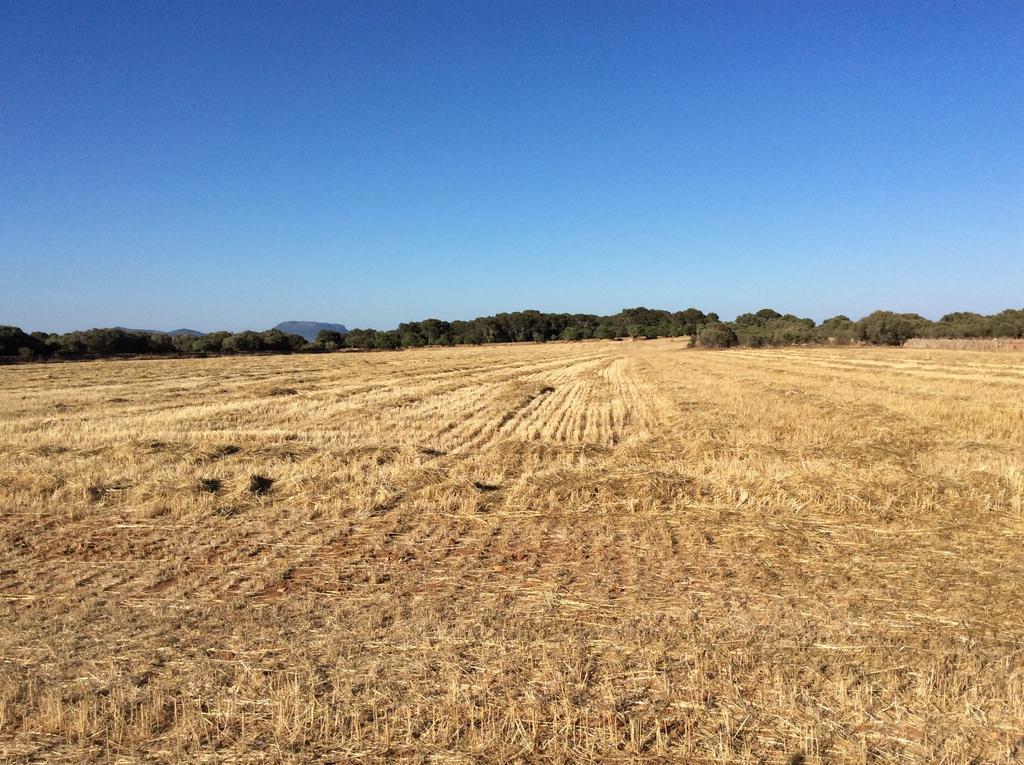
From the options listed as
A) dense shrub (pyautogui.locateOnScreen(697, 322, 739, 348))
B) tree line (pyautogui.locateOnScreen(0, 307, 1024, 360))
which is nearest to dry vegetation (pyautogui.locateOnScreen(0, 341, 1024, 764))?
tree line (pyautogui.locateOnScreen(0, 307, 1024, 360))

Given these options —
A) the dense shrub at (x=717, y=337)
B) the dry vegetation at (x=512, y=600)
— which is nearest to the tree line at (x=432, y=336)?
the dense shrub at (x=717, y=337)

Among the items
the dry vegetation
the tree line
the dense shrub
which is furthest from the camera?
the dense shrub

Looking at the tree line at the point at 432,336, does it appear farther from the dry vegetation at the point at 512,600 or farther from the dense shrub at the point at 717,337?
the dry vegetation at the point at 512,600

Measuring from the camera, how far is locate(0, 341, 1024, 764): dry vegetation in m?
3.75

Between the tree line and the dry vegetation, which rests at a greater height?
the tree line

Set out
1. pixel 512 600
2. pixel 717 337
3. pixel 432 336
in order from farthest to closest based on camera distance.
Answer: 1. pixel 432 336
2. pixel 717 337
3. pixel 512 600

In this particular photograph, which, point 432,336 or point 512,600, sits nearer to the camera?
point 512,600

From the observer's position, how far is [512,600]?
5.75 meters

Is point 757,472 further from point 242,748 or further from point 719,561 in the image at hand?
point 242,748

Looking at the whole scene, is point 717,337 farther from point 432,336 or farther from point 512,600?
point 512,600

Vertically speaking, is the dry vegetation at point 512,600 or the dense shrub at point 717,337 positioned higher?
the dense shrub at point 717,337

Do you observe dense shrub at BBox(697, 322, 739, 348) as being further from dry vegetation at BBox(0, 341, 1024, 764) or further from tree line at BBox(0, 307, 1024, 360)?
dry vegetation at BBox(0, 341, 1024, 764)

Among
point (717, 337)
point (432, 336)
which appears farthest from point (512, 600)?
point (432, 336)

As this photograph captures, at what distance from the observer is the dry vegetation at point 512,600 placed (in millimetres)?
3754
